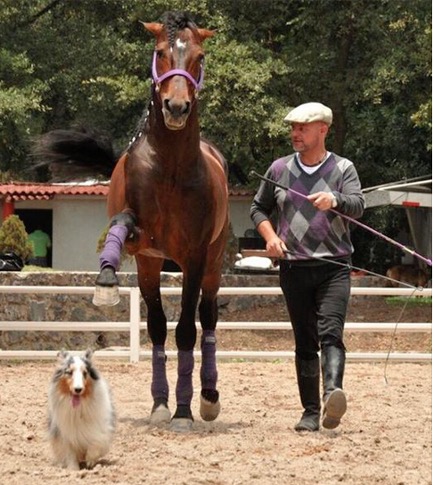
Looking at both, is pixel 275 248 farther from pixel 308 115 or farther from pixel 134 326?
pixel 134 326

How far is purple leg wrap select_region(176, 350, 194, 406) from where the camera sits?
8.52 m

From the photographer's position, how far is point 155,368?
29.3ft

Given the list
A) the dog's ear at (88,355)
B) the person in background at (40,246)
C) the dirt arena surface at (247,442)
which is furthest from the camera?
the person in background at (40,246)

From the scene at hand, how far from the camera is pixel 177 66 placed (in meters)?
7.79

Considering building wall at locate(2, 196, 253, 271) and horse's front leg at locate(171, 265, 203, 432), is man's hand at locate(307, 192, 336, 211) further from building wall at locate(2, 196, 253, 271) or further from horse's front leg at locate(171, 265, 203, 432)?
building wall at locate(2, 196, 253, 271)

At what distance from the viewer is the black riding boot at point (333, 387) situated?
24.8 feet

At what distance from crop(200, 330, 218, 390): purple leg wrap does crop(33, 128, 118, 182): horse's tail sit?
1.69 metres

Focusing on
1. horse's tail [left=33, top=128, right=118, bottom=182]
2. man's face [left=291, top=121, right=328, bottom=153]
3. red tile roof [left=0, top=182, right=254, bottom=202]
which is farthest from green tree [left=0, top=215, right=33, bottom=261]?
man's face [left=291, top=121, right=328, bottom=153]

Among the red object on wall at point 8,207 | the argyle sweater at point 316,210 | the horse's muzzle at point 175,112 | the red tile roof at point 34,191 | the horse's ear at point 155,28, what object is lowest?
the argyle sweater at point 316,210

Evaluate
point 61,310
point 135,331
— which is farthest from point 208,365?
point 61,310

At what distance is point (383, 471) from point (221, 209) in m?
2.56

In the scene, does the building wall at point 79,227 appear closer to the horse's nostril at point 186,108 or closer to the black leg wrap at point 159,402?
the black leg wrap at point 159,402

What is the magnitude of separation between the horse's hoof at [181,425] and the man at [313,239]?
0.75m

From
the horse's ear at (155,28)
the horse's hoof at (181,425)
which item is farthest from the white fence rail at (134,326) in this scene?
the horse's ear at (155,28)
